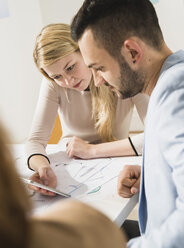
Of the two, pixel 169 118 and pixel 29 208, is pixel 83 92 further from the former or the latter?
pixel 29 208

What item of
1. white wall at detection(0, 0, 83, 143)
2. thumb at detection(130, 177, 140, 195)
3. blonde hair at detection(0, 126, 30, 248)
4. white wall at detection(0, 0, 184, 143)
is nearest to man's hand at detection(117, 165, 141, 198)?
thumb at detection(130, 177, 140, 195)

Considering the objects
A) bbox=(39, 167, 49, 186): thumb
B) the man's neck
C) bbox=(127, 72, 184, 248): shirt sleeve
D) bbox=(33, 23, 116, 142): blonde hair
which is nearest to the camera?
bbox=(127, 72, 184, 248): shirt sleeve

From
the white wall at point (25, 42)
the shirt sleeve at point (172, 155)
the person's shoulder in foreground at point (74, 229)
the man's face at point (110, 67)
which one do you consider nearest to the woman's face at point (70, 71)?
the man's face at point (110, 67)

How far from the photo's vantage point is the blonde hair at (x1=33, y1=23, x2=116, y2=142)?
4.50 feet

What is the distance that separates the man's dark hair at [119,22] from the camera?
0.89 meters

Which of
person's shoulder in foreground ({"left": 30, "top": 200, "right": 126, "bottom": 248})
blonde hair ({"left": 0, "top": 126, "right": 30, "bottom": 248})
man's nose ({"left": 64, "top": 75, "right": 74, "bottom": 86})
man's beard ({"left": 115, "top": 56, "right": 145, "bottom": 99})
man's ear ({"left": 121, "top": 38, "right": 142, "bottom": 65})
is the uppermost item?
blonde hair ({"left": 0, "top": 126, "right": 30, "bottom": 248})

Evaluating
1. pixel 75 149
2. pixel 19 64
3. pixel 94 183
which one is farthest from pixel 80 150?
pixel 19 64

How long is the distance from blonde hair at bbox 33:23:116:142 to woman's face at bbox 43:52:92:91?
2cm

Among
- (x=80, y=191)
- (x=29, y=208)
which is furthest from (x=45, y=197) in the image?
(x=29, y=208)

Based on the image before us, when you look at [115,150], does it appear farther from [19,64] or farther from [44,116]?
[19,64]

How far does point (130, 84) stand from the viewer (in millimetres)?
959

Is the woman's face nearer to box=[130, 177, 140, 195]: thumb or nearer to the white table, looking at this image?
the white table

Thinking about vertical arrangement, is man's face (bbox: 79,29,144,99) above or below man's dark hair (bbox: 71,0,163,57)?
Result: below

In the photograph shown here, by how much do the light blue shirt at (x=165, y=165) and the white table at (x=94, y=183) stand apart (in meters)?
0.08
